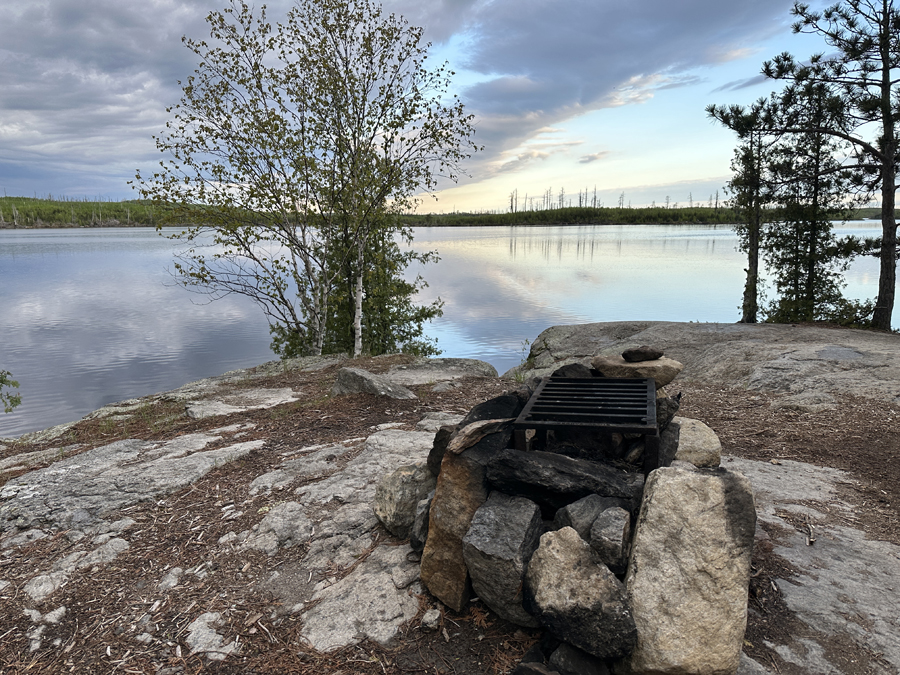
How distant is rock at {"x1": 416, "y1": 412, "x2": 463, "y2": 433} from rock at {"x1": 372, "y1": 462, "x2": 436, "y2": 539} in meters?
2.30

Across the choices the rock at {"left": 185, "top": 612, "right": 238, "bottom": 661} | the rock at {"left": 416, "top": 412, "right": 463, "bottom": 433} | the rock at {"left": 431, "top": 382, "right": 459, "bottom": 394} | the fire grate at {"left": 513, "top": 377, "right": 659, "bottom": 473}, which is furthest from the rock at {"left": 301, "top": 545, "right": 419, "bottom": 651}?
the rock at {"left": 431, "top": 382, "right": 459, "bottom": 394}

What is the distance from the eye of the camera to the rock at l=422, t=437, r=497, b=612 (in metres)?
3.23

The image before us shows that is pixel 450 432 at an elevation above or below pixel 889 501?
above

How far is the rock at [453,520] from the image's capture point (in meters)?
3.23

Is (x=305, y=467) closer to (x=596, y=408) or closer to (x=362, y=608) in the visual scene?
(x=362, y=608)

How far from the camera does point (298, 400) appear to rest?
8.37 meters

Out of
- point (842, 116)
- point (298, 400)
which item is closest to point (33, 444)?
point (298, 400)

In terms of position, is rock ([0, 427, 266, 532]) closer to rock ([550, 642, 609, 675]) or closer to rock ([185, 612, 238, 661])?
rock ([185, 612, 238, 661])

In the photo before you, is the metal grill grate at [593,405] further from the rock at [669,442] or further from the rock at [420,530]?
the rock at [420,530]

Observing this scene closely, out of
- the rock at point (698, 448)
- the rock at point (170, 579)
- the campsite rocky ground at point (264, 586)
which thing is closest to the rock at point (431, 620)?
the campsite rocky ground at point (264, 586)

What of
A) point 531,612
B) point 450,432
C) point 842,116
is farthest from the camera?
point 842,116

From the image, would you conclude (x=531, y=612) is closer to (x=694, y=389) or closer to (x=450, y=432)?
(x=450, y=432)

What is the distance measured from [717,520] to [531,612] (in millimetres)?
1204

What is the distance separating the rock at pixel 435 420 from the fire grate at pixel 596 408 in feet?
6.47
